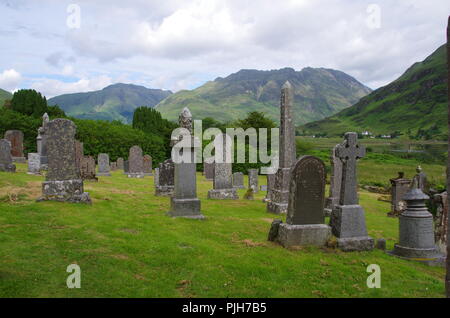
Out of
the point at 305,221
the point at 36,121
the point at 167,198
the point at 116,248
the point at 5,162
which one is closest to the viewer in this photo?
the point at 116,248

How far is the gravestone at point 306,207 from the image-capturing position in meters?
8.41

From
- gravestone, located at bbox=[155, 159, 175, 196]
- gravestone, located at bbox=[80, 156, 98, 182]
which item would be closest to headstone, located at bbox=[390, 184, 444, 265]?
gravestone, located at bbox=[155, 159, 175, 196]

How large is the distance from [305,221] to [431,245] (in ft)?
11.2

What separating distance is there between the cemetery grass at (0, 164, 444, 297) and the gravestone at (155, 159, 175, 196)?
200 inches

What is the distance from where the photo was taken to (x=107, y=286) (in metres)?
5.44

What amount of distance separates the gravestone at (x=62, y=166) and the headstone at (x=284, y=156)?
24.8 ft

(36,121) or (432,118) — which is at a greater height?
(432,118)

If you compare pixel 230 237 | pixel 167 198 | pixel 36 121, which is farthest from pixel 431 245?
pixel 36 121

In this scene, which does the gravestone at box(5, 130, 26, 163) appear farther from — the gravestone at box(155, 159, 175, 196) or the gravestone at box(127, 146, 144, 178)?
the gravestone at box(155, 159, 175, 196)

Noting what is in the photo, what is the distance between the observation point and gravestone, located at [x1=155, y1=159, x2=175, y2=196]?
1606 cm

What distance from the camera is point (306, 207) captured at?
8.55 metres

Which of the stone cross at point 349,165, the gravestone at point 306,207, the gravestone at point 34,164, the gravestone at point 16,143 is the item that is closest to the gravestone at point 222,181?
the gravestone at point 306,207

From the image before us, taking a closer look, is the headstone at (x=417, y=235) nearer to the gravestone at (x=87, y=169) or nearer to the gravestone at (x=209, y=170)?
the gravestone at (x=87, y=169)
